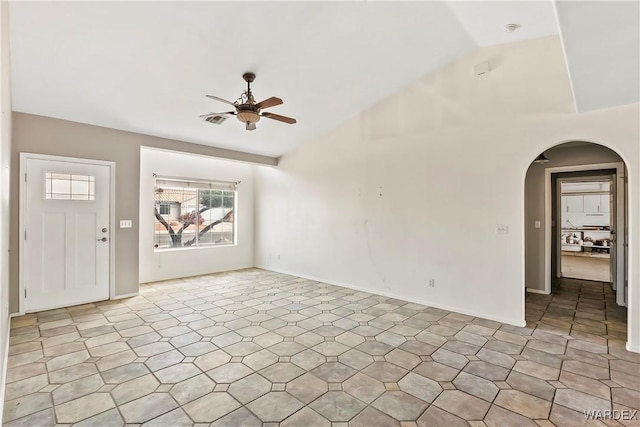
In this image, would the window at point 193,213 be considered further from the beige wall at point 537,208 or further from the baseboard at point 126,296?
the beige wall at point 537,208

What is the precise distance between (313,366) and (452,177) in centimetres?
310

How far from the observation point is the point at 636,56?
215 cm

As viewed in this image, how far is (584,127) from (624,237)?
2.29 meters

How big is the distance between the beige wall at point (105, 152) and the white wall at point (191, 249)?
0.47 m

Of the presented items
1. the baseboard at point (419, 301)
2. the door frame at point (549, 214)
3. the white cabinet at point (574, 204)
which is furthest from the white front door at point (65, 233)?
the white cabinet at point (574, 204)

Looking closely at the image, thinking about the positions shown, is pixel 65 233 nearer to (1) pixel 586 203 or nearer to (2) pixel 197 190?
(2) pixel 197 190

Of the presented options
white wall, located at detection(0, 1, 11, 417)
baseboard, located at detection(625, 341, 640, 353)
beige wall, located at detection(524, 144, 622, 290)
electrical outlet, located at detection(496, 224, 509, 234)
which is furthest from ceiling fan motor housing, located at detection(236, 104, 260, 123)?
beige wall, located at detection(524, 144, 622, 290)

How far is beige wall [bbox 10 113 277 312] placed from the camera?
4023 millimetres

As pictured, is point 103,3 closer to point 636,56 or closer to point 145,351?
point 145,351

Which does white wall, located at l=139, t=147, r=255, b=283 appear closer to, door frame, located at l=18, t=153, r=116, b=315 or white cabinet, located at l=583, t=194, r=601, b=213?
door frame, located at l=18, t=153, r=116, b=315

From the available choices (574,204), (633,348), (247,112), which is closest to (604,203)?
(574,204)

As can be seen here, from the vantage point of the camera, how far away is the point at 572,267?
7.61 meters

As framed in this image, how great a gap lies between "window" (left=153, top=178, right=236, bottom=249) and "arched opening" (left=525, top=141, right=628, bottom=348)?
6.02m

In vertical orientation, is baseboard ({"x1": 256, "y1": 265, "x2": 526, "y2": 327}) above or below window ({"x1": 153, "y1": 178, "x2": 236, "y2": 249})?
below
